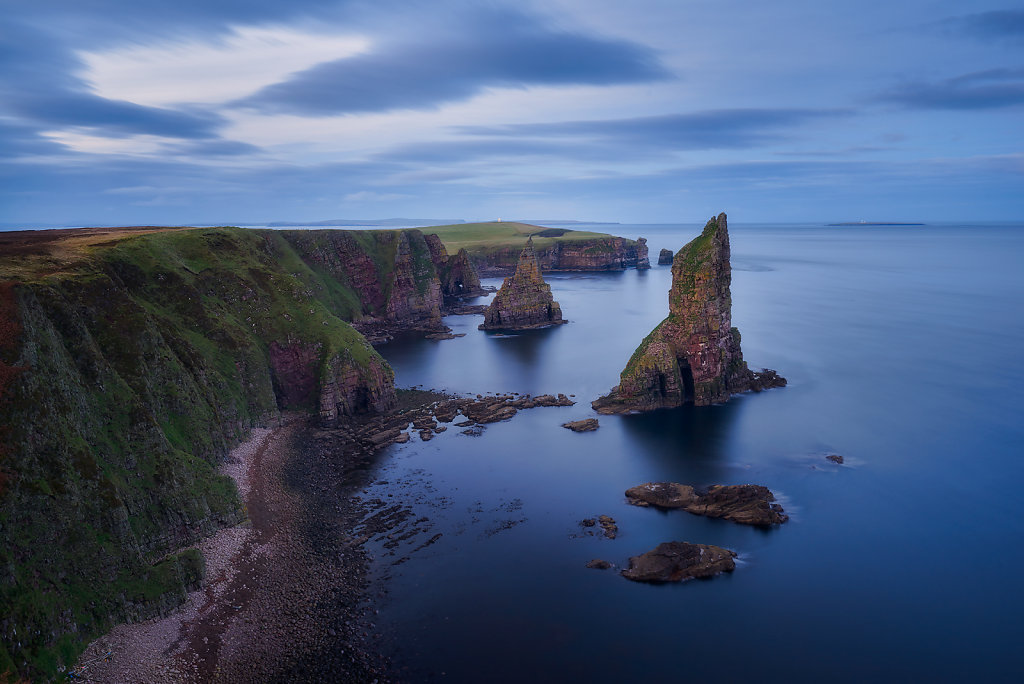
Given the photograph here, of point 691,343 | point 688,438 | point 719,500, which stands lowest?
point 719,500

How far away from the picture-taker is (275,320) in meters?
88.8

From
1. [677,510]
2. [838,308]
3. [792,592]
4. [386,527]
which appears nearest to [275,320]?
[386,527]

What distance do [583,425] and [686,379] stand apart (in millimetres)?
19577

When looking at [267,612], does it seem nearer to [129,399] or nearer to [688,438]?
[129,399]

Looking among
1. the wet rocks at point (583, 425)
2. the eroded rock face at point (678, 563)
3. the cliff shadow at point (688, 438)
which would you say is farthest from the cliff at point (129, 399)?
the cliff shadow at point (688, 438)

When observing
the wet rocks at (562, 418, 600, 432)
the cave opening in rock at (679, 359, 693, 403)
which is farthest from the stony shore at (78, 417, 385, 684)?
the cave opening in rock at (679, 359, 693, 403)

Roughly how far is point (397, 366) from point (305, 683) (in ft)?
266

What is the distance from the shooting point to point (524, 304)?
6033 inches

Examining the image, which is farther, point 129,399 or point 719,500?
point 719,500

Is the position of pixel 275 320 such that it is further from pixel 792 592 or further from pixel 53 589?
pixel 792 592

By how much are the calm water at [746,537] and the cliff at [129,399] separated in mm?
16694

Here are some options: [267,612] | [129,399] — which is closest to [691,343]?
[267,612]

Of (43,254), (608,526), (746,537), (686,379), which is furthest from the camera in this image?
(686,379)

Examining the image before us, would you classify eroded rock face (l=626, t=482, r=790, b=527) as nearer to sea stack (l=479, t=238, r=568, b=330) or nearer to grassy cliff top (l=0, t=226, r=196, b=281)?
grassy cliff top (l=0, t=226, r=196, b=281)
